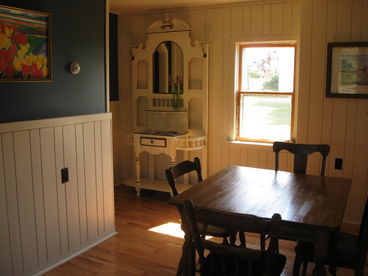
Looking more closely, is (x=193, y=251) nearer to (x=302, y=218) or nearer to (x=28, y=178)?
(x=302, y=218)

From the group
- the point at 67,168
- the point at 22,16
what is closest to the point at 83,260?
the point at 67,168

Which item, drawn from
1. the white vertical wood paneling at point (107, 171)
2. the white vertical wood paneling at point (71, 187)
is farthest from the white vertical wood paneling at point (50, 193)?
the white vertical wood paneling at point (107, 171)

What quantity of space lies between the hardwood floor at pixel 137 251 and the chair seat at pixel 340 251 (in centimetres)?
71

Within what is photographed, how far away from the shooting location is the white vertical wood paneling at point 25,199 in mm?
2893

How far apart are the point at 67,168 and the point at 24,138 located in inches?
20.5

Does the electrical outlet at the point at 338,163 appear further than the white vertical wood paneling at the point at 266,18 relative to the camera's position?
No

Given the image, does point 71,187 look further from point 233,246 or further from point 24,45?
point 233,246

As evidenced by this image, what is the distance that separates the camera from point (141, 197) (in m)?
5.12

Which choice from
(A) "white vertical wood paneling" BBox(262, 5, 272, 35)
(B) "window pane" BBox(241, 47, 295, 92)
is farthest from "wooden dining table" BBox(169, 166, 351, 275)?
(A) "white vertical wood paneling" BBox(262, 5, 272, 35)

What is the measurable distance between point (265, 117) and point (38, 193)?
2.82m

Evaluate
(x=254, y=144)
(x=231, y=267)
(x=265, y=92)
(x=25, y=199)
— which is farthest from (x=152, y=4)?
(x=231, y=267)

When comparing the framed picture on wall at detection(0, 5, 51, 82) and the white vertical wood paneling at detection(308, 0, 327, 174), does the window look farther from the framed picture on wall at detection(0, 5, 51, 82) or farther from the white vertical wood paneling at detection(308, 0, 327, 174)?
the framed picture on wall at detection(0, 5, 51, 82)

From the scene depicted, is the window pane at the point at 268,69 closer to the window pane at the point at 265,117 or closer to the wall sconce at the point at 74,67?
the window pane at the point at 265,117

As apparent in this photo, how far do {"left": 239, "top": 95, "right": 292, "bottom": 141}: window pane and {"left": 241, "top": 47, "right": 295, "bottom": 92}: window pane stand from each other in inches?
4.8
